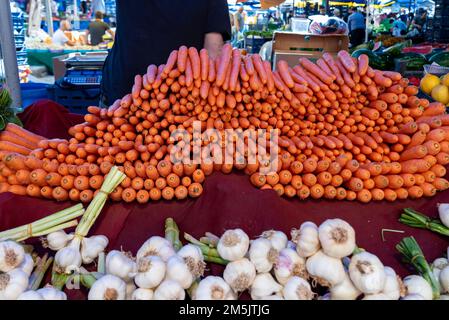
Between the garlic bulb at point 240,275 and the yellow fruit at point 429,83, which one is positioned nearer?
the garlic bulb at point 240,275

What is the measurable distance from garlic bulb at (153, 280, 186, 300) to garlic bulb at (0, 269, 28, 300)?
1.66 ft

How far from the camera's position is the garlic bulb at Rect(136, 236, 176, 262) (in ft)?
5.57

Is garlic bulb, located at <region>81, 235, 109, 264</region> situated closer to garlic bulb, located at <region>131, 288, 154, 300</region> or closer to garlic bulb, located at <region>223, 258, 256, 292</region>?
garlic bulb, located at <region>131, 288, 154, 300</region>

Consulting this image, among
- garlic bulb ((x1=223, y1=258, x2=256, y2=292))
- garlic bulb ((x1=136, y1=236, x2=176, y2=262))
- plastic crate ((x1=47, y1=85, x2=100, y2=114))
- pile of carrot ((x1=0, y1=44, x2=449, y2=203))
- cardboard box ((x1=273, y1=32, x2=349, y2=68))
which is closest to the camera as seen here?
garlic bulb ((x1=223, y1=258, x2=256, y2=292))

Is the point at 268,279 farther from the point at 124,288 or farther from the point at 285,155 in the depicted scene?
the point at 285,155

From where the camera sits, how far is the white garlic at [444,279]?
172 cm

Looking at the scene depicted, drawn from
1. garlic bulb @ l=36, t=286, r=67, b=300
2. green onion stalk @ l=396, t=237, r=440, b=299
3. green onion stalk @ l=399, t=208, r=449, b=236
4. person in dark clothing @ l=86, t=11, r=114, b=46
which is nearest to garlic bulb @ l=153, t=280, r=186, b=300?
garlic bulb @ l=36, t=286, r=67, b=300

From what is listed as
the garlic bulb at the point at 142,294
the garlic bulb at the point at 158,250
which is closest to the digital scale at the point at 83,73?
the garlic bulb at the point at 158,250

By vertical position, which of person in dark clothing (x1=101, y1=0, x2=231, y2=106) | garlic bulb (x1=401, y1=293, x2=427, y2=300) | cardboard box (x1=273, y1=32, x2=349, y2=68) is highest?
person in dark clothing (x1=101, y1=0, x2=231, y2=106)

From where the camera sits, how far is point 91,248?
1847mm

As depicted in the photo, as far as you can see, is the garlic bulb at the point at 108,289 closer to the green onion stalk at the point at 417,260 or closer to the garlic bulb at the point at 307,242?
the garlic bulb at the point at 307,242

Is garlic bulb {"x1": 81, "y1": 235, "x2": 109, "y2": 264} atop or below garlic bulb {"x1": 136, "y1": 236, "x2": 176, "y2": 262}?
below

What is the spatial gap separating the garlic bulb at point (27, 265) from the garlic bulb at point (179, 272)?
0.59 meters
